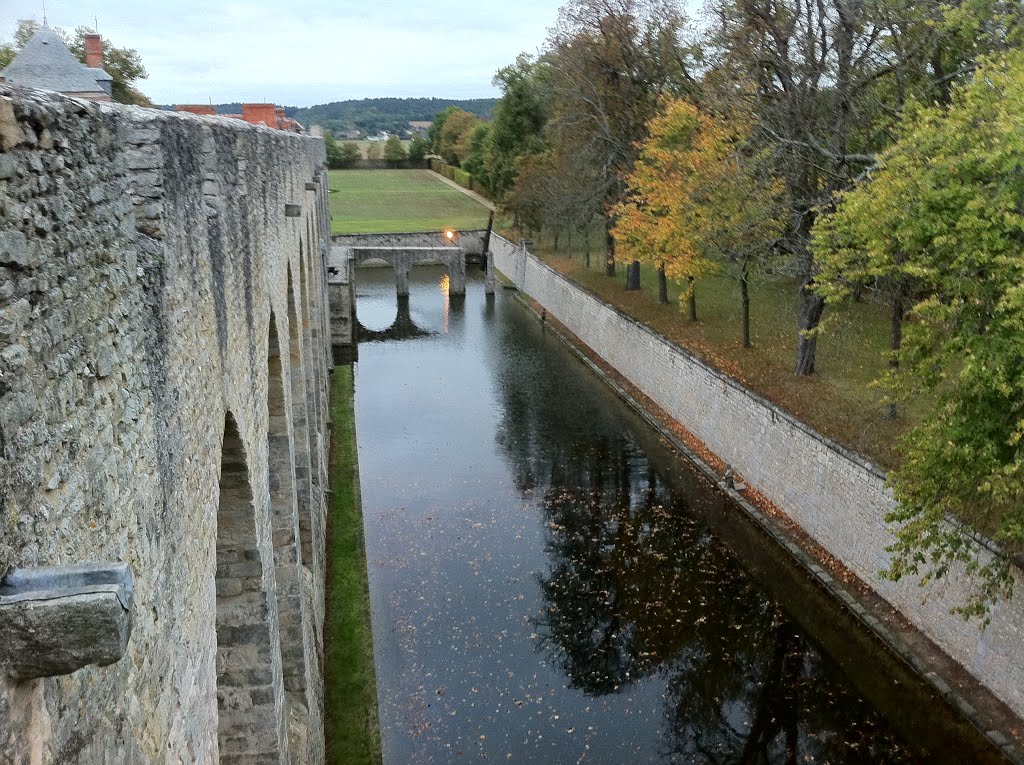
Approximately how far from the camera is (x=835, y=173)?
1677 cm

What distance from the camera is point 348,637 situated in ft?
44.2

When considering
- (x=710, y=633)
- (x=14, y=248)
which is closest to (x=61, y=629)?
(x=14, y=248)

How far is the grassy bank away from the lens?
445 inches

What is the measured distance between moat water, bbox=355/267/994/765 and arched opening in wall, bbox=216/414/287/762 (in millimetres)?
4549

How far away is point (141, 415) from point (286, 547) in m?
6.17

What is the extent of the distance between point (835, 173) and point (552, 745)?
11329 millimetres

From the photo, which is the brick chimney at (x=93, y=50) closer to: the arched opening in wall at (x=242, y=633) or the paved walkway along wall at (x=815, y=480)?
the arched opening in wall at (x=242, y=633)

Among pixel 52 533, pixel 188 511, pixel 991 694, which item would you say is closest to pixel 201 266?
pixel 188 511

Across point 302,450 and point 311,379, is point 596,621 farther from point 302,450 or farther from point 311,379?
point 311,379

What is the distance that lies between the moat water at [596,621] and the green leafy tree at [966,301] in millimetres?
2486

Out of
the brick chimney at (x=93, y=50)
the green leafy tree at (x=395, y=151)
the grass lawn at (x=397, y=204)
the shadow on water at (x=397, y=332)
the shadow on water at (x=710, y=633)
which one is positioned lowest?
the shadow on water at (x=710, y=633)

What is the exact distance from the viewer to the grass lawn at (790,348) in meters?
16.6

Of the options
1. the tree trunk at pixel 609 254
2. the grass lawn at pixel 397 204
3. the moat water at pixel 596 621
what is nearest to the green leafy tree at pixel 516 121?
the grass lawn at pixel 397 204

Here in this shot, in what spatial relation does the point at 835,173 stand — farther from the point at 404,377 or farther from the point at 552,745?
the point at 404,377
